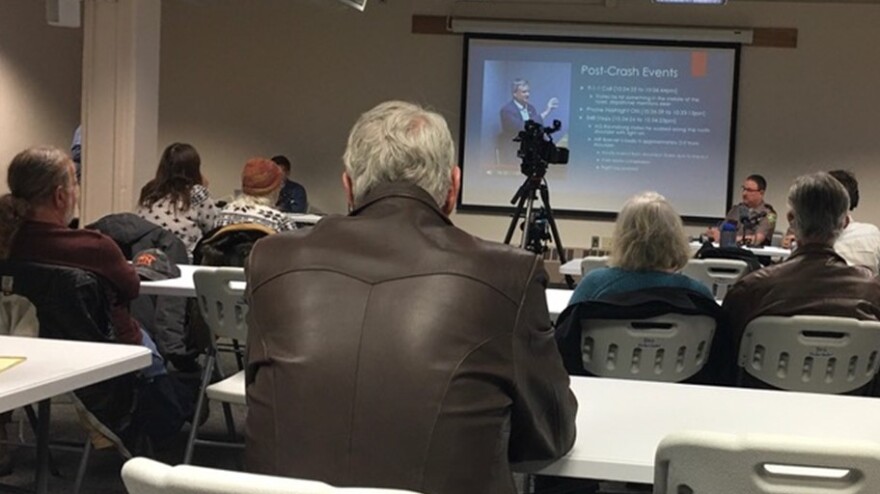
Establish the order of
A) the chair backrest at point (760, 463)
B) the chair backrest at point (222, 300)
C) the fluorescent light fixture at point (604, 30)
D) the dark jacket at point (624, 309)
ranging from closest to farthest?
the chair backrest at point (760, 463), the dark jacket at point (624, 309), the chair backrest at point (222, 300), the fluorescent light fixture at point (604, 30)

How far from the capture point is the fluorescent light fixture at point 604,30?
8391 mm

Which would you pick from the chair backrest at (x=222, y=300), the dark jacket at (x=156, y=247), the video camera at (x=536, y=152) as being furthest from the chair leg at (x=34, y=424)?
the video camera at (x=536, y=152)

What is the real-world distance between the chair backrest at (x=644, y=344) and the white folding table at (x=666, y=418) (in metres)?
0.62

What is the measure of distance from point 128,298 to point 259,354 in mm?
1731

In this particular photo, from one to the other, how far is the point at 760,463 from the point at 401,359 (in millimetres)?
492

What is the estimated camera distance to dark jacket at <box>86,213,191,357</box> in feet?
13.3

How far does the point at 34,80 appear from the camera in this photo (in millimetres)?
8383

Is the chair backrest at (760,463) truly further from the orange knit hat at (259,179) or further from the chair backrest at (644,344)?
the orange knit hat at (259,179)

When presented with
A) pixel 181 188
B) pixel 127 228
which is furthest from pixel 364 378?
pixel 181 188

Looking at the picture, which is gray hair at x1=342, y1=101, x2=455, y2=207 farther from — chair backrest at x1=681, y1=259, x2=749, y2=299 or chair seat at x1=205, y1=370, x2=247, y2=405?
chair backrest at x1=681, y1=259, x2=749, y2=299

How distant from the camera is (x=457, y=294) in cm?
141

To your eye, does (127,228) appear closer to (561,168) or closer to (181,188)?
(181,188)

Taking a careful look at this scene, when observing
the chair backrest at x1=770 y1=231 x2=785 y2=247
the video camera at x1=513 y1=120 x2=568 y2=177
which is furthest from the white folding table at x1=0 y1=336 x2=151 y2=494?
the chair backrest at x1=770 y1=231 x2=785 y2=247

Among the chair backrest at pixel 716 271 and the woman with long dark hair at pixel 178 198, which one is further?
the woman with long dark hair at pixel 178 198
